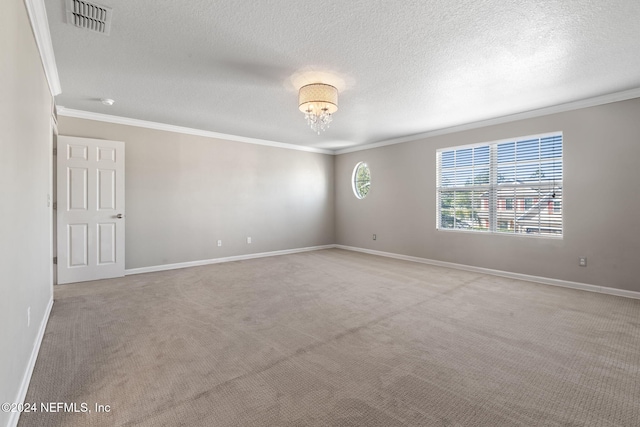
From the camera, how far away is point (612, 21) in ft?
7.64

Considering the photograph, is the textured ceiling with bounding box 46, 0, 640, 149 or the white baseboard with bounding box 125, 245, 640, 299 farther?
the white baseboard with bounding box 125, 245, 640, 299

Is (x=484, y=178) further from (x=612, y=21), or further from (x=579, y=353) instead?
(x=579, y=353)

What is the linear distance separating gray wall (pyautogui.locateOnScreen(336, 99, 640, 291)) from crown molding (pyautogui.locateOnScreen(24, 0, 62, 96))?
5585 millimetres

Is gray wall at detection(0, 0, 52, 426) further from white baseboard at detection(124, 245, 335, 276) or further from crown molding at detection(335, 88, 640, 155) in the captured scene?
crown molding at detection(335, 88, 640, 155)

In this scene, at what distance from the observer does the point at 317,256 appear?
6.66 m

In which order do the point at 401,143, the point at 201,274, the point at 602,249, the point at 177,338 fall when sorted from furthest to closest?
the point at 401,143, the point at 201,274, the point at 602,249, the point at 177,338

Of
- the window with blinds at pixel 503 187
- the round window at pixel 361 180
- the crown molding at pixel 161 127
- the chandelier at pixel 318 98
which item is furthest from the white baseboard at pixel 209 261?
the chandelier at pixel 318 98

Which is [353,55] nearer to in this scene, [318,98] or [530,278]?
[318,98]

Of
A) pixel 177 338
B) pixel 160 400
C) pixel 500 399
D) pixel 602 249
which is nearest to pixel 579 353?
pixel 500 399

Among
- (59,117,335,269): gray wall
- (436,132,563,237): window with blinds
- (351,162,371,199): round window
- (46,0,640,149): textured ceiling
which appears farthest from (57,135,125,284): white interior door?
(436,132,563,237): window with blinds

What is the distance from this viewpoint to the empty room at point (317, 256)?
6.10 feet

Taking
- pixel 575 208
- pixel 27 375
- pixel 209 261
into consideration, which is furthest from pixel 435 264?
pixel 27 375

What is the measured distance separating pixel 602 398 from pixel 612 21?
2.73 metres

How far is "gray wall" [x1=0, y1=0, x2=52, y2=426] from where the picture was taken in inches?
60.3
